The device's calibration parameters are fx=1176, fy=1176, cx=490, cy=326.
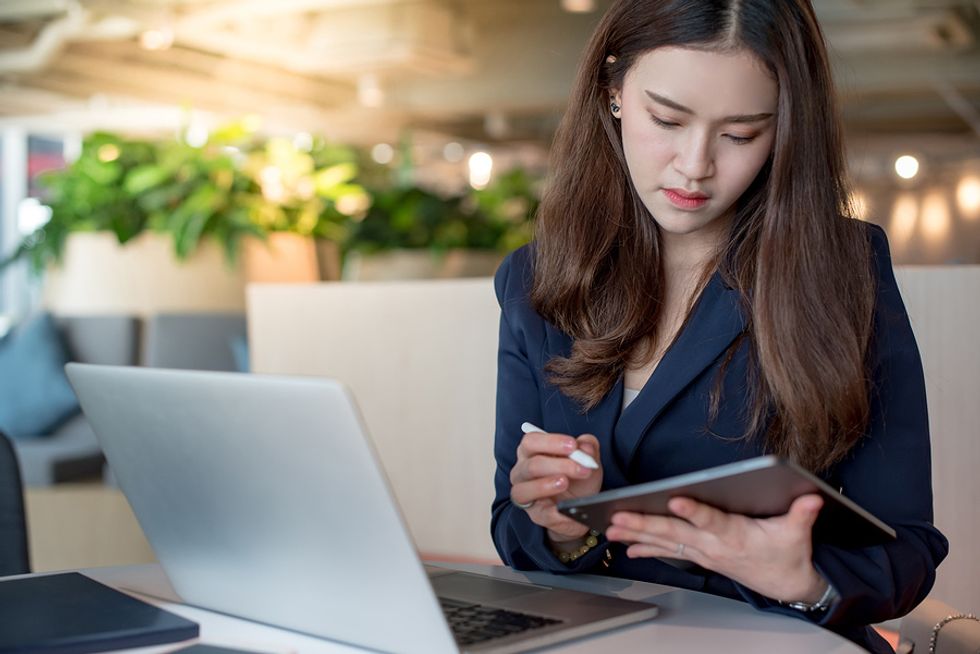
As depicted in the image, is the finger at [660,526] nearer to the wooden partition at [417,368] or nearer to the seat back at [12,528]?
the seat back at [12,528]

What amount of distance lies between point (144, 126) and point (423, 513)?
7754 mm

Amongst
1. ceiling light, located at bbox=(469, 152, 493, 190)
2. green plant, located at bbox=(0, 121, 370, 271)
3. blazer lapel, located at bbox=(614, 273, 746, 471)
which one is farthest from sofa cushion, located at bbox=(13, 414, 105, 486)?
ceiling light, located at bbox=(469, 152, 493, 190)

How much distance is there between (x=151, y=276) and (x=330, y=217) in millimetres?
895

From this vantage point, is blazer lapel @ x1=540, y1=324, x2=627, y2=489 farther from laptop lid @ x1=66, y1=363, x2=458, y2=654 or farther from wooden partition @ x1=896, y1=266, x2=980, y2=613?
wooden partition @ x1=896, y1=266, x2=980, y2=613

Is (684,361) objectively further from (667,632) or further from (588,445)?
(667,632)

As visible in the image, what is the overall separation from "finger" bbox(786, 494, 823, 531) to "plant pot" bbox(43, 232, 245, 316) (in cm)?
432

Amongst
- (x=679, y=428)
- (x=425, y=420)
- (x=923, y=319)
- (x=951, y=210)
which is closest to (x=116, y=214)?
(x=425, y=420)

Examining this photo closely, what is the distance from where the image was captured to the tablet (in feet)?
2.72

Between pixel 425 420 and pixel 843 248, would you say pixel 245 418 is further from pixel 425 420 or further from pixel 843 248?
pixel 425 420

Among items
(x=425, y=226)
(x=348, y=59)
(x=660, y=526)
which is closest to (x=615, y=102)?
(x=660, y=526)

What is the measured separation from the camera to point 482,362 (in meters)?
3.04

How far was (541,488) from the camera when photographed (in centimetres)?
109

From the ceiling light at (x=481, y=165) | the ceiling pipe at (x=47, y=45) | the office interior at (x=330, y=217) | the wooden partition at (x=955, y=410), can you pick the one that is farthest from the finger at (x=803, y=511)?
the ceiling light at (x=481, y=165)

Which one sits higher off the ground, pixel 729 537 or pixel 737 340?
pixel 737 340
